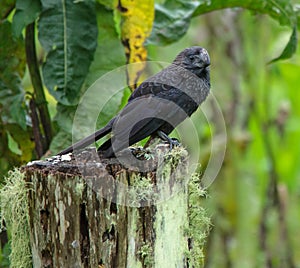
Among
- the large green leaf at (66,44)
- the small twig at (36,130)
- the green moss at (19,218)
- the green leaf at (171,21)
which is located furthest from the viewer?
the green leaf at (171,21)

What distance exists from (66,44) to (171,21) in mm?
622

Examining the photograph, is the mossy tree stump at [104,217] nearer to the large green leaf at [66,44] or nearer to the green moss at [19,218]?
the green moss at [19,218]

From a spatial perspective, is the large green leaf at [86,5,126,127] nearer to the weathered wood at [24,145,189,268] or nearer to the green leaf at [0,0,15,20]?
the green leaf at [0,0,15,20]

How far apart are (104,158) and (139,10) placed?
1.15 m

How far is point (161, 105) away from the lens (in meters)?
3.13

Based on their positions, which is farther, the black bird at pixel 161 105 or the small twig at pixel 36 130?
the small twig at pixel 36 130

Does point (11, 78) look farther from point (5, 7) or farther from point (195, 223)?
point (195, 223)

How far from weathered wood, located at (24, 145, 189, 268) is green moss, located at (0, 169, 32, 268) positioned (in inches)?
2.0

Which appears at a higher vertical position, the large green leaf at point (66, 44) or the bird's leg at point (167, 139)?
the large green leaf at point (66, 44)

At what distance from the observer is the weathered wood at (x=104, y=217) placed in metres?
2.48

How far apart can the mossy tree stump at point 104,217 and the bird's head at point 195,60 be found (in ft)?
2.92

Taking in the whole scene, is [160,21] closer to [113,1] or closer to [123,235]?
[113,1]

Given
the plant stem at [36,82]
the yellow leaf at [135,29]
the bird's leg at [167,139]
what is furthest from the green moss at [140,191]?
the plant stem at [36,82]

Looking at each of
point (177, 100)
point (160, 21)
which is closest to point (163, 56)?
point (160, 21)
